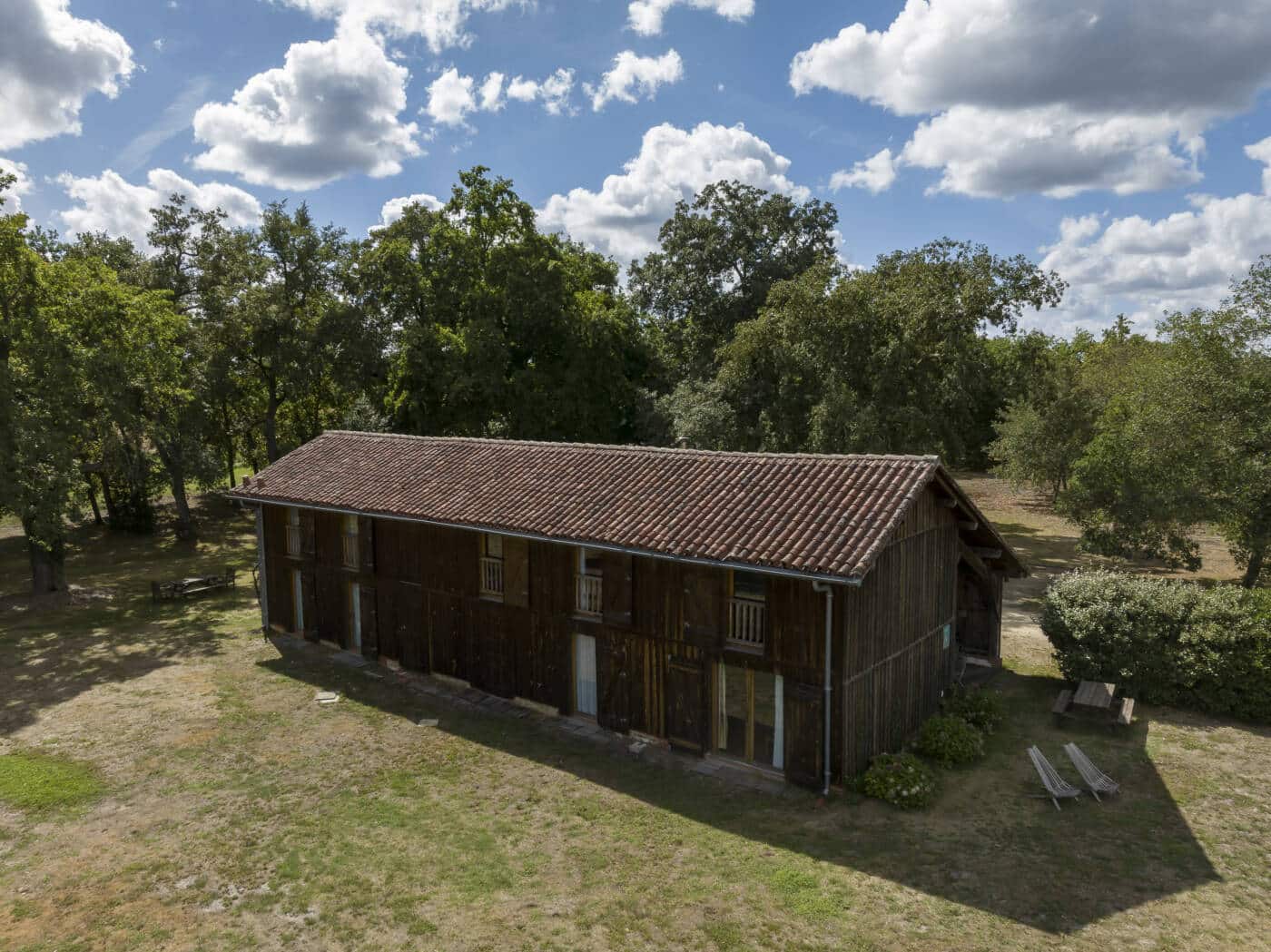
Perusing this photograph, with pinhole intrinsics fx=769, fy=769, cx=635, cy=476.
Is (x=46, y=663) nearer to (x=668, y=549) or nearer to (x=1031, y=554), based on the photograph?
(x=668, y=549)

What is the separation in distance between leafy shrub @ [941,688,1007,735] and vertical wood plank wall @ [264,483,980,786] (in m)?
0.53

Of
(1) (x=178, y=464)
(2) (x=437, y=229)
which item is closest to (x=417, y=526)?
(2) (x=437, y=229)

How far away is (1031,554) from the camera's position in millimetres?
36688

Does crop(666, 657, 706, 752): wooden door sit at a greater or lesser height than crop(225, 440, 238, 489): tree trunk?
lesser

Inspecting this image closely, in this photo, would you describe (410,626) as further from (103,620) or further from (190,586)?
(190,586)

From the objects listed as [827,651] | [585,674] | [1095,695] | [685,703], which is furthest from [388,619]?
[1095,695]

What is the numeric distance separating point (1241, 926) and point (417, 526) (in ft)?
60.4

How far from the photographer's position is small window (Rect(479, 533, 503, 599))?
64.3ft

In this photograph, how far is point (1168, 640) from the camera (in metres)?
18.8


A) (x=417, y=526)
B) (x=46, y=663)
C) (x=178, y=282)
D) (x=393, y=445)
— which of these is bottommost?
(x=46, y=663)

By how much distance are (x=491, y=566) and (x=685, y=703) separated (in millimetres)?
6315

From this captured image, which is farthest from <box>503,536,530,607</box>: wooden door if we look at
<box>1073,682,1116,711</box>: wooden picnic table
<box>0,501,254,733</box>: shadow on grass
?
<box>1073,682,1116,711</box>: wooden picnic table

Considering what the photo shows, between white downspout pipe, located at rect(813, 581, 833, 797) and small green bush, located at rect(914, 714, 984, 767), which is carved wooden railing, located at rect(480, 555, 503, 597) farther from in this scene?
small green bush, located at rect(914, 714, 984, 767)

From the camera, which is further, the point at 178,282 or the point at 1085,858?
the point at 178,282
